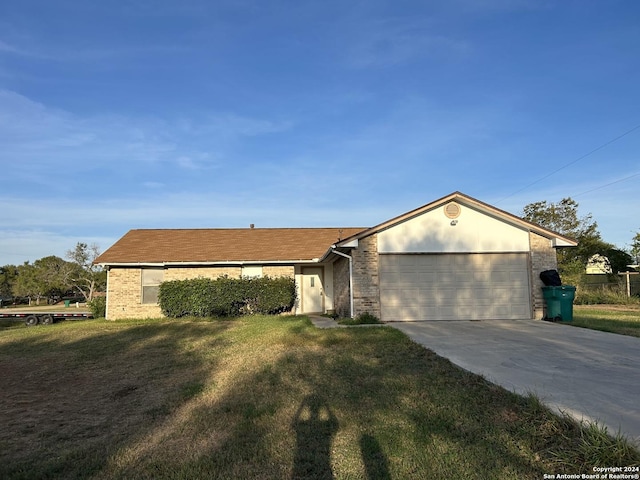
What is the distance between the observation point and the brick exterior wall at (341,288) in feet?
49.5

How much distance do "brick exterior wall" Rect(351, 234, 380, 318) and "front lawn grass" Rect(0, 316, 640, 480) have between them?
4.72m

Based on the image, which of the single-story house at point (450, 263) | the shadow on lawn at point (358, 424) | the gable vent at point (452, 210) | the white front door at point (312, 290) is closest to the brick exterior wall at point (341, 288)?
the single-story house at point (450, 263)

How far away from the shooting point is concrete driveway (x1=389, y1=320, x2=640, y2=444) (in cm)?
495

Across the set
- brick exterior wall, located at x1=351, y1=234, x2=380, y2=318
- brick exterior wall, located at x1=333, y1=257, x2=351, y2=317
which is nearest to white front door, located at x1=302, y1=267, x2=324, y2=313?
brick exterior wall, located at x1=333, y1=257, x2=351, y2=317

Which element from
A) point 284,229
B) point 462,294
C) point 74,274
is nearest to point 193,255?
point 284,229

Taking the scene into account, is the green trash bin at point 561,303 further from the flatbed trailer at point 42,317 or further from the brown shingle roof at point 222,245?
the flatbed trailer at point 42,317

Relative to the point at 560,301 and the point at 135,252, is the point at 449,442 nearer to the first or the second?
the point at 560,301

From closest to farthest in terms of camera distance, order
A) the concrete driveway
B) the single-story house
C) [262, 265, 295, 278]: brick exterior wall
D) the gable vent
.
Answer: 1. the concrete driveway
2. the single-story house
3. the gable vent
4. [262, 265, 295, 278]: brick exterior wall

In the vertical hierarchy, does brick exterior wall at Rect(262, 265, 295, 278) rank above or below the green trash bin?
above

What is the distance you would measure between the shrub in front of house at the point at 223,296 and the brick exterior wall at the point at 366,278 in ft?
14.8

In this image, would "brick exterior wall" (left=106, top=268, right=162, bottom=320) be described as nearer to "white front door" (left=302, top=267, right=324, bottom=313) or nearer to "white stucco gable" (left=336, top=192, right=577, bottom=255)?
"white front door" (left=302, top=267, right=324, bottom=313)

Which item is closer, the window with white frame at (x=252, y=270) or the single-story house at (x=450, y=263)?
the single-story house at (x=450, y=263)

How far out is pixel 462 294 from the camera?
1434 centimetres

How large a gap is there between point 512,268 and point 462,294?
75.8 inches
